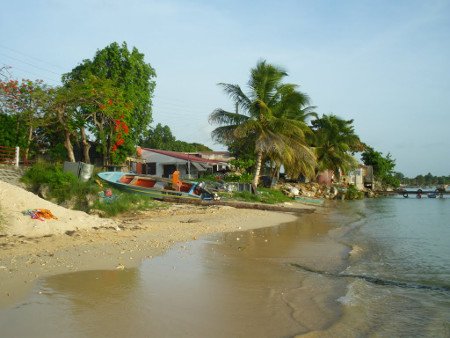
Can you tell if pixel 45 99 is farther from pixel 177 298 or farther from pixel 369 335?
pixel 369 335

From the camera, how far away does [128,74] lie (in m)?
26.7

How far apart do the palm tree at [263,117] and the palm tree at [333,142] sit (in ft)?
44.4

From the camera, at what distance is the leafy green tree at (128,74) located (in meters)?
26.2

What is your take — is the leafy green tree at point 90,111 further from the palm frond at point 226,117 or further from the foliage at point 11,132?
the palm frond at point 226,117

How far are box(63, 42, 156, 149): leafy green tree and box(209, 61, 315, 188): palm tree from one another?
4930 mm

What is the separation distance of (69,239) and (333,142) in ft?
117

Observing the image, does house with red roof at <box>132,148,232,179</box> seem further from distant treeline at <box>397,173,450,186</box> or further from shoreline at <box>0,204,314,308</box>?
distant treeline at <box>397,173,450,186</box>

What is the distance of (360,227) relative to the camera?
17.6 metres

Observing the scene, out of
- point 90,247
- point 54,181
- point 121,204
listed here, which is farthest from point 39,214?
point 54,181

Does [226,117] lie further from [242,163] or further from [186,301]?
[186,301]

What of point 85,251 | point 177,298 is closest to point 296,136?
point 85,251

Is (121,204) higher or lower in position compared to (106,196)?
lower

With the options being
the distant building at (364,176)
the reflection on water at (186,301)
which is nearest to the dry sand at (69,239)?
the reflection on water at (186,301)

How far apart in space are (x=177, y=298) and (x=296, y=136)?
24049 mm
